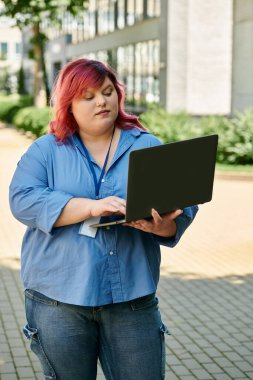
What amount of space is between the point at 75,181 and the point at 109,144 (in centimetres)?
21

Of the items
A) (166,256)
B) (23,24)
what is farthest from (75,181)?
(23,24)

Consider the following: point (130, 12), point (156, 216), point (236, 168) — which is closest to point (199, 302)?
point (156, 216)

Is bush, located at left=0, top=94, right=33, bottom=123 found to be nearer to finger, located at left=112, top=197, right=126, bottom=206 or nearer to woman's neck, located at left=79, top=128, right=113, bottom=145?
woman's neck, located at left=79, top=128, right=113, bottom=145

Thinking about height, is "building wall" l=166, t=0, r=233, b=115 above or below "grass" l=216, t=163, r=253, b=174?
above

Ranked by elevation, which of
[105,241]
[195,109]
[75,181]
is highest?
[75,181]

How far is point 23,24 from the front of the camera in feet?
117

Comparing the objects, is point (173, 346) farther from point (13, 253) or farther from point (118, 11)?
point (118, 11)

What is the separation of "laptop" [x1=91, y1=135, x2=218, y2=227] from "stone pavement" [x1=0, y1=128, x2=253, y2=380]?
2780mm

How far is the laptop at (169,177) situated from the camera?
2650 millimetres

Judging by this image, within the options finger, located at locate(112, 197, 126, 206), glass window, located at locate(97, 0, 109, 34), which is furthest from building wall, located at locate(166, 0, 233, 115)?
finger, located at locate(112, 197, 126, 206)

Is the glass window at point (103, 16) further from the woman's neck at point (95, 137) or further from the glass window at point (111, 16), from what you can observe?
the woman's neck at point (95, 137)

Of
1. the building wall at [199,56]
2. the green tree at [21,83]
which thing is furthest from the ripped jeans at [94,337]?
the green tree at [21,83]

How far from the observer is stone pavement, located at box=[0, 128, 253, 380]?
5.66m

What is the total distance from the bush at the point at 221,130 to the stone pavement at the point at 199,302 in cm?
708
